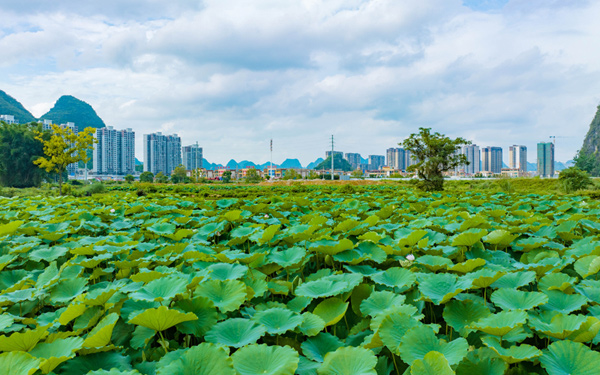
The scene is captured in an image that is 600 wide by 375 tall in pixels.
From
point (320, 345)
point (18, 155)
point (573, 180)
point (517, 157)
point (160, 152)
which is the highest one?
point (517, 157)

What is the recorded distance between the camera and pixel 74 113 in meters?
124

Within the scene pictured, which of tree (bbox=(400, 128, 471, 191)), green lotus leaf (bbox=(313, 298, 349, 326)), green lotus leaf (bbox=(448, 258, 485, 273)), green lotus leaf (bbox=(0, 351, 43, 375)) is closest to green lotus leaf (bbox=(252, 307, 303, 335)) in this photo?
green lotus leaf (bbox=(313, 298, 349, 326))

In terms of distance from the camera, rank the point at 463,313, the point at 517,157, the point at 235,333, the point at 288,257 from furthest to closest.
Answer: the point at 517,157, the point at 288,257, the point at 463,313, the point at 235,333

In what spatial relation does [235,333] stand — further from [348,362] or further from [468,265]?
[468,265]

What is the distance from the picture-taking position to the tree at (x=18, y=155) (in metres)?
35.8

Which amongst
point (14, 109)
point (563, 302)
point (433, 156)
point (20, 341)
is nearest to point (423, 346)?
point (563, 302)

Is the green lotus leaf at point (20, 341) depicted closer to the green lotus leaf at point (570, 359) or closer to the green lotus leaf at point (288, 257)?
the green lotus leaf at point (288, 257)

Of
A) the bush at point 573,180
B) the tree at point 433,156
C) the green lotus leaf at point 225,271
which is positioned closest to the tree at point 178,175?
the tree at point 433,156

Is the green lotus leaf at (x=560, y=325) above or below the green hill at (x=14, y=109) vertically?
below

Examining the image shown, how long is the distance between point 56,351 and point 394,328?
1.02m

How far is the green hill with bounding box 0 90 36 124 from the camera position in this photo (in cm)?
8362

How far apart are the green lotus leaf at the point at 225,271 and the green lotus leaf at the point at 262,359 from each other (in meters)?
0.59

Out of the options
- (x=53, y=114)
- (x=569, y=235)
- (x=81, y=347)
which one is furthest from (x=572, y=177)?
(x=53, y=114)

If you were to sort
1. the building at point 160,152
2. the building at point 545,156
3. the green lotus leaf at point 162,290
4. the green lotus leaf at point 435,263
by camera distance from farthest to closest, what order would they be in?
the building at point 545,156 < the building at point 160,152 < the green lotus leaf at point 435,263 < the green lotus leaf at point 162,290
